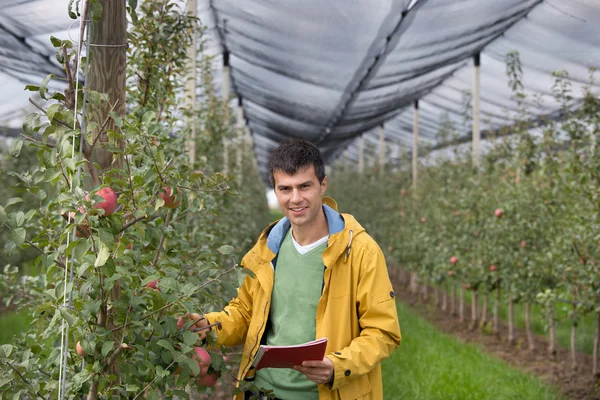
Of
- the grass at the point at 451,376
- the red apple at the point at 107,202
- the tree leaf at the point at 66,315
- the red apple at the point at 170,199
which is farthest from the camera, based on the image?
the grass at the point at 451,376

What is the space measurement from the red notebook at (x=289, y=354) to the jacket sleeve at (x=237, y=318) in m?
0.34

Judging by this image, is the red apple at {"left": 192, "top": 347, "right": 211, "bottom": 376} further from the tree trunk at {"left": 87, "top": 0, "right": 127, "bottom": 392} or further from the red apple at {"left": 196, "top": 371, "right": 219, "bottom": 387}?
the tree trunk at {"left": 87, "top": 0, "right": 127, "bottom": 392}

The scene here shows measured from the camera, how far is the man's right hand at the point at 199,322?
1623 millimetres

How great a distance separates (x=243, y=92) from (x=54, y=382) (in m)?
8.31

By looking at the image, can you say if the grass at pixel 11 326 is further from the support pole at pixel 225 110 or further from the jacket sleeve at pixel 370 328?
the jacket sleeve at pixel 370 328

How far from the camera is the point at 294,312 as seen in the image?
1831 millimetres

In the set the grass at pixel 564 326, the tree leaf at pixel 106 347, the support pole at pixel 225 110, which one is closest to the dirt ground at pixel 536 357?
the grass at pixel 564 326

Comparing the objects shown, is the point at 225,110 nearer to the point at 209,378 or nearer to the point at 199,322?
the point at 199,322

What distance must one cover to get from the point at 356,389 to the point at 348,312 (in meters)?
0.22

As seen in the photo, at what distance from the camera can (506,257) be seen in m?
5.46

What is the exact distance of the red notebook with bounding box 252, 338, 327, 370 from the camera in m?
1.51

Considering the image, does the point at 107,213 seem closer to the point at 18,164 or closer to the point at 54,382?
the point at 54,382

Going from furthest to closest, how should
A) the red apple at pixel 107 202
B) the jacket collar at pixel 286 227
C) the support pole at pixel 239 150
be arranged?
the support pole at pixel 239 150
the jacket collar at pixel 286 227
the red apple at pixel 107 202

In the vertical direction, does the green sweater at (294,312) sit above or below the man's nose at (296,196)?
below
